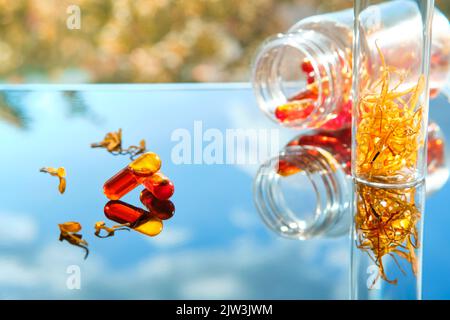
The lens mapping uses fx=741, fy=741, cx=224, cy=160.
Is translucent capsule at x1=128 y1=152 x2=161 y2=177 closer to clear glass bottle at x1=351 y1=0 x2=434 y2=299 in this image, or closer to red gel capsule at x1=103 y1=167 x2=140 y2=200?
red gel capsule at x1=103 y1=167 x2=140 y2=200

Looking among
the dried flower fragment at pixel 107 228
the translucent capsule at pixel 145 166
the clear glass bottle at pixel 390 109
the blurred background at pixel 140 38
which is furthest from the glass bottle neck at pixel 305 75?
the blurred background at pixel 140 38

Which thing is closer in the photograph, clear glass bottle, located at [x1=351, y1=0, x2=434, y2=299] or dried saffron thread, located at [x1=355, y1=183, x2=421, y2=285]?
dried saffron thread, located at [x1=355, y1=183, x2=421, y2=285]

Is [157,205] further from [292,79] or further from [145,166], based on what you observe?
[292,79]

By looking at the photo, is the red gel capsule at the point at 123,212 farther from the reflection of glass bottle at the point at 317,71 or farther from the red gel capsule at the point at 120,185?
the reflection of glass bottle at the point at 317,71

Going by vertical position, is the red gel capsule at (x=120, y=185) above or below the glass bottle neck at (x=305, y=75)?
below

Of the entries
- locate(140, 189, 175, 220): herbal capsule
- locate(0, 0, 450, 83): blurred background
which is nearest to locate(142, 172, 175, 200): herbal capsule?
locate(140, 189, 175, 220): herbal capsule
